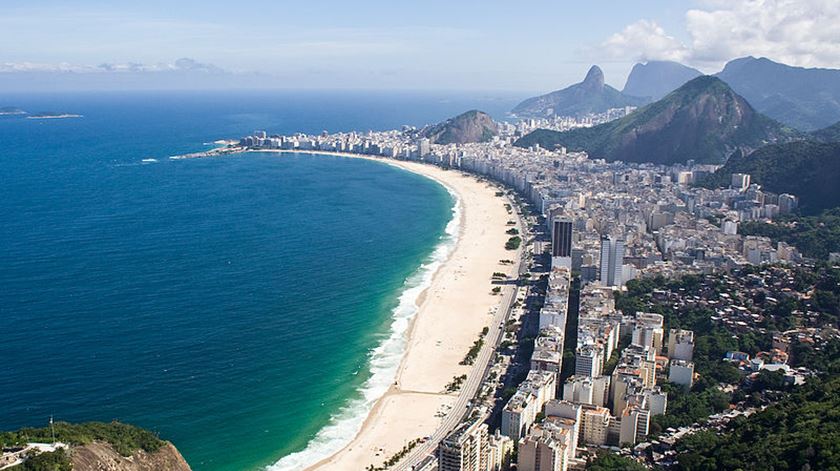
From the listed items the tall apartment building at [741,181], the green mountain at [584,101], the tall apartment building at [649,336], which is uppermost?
the green mountain at [584,101]

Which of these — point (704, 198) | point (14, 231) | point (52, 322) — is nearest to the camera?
point (52, 322)

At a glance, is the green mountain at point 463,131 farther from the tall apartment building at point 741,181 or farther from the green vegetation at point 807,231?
the green vegetation at point 807,231

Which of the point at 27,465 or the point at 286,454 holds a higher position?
the point at 27,465

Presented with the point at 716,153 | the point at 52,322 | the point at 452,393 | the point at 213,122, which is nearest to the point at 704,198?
the point at 716,153

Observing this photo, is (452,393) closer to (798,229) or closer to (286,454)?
(286,454)

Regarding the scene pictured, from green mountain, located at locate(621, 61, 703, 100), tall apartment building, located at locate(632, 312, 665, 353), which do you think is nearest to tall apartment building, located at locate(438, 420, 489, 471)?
tall apartment building, located at locate(632, 312, 665, 353)

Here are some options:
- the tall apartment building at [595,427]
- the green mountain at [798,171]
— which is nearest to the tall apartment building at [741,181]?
the green mountain at [798,171]

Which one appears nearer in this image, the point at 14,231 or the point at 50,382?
the point at 50,382
